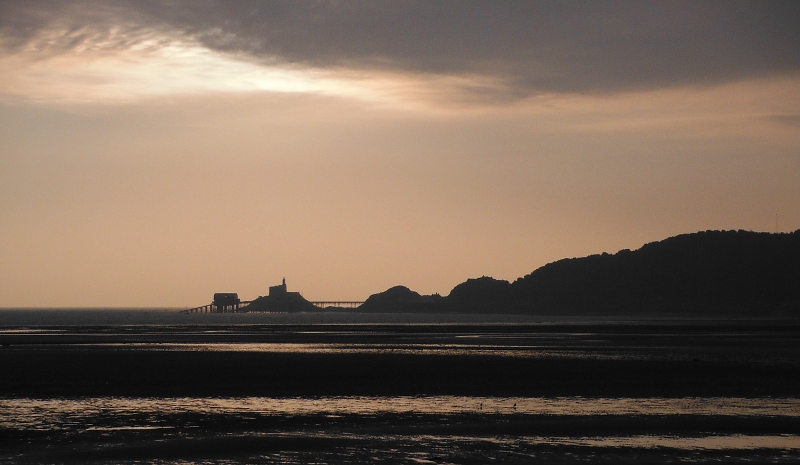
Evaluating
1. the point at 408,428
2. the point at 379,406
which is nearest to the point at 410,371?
the point at 379,406

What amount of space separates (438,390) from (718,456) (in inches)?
729

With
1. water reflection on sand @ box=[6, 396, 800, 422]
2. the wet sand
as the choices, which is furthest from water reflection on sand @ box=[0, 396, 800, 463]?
the wet sand

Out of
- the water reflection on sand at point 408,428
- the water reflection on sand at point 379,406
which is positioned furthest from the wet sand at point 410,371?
the water reflection on sand at point 408,428

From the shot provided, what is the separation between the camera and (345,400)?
37.8 meters

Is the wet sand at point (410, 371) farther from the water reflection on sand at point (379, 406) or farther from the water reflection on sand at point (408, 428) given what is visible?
the water reflection on sand at point (408, 428)

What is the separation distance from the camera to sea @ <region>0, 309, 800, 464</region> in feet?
82.8

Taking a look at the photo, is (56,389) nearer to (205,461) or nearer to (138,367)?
(138,367)

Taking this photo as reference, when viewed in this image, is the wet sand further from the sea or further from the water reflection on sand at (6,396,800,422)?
the water reflection on sand at (6,396,800,422)

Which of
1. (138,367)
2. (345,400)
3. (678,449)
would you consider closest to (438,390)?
(345,400)

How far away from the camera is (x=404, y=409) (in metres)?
34.4

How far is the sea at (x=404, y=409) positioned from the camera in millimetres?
25250

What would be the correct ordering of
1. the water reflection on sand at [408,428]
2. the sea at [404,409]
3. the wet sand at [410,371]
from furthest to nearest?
the wet sand at [410,371] < the sea at [404,409] < the water reflection on sand at [408,428]

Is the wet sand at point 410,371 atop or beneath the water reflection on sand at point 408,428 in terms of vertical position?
atop

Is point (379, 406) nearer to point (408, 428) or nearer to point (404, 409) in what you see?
point (404, 409)
